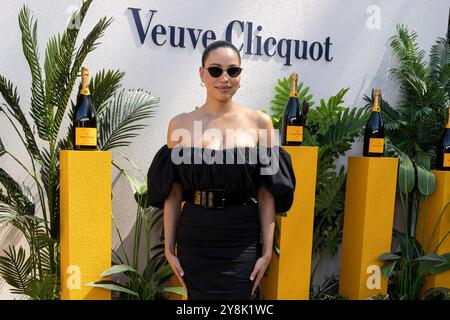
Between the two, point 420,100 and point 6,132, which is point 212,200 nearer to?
point 6,132

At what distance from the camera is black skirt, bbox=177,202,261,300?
1.73m

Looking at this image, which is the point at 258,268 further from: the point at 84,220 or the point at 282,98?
the point at 282,98

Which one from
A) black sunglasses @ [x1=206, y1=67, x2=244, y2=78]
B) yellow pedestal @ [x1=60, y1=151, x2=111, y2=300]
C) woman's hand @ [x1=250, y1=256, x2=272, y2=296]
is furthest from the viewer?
yellow pedestal @ [x1=60, y1=151, x2=111, y2=300]

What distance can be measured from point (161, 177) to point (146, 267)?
1.36 metres

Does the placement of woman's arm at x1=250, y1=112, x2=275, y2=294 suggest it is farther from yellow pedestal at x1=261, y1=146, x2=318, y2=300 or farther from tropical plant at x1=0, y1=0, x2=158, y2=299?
tropical plant at x1=0, y1=0, x2=158, y2=299

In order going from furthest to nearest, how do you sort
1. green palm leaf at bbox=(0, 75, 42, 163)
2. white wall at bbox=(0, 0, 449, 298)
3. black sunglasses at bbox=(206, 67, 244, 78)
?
white wall at bbox=(0, 0, 449, 298) → green palm leaf at bbox=(0, 75, 42, 163) → black sunglasses at bbox=(206, 67, 244, 78)

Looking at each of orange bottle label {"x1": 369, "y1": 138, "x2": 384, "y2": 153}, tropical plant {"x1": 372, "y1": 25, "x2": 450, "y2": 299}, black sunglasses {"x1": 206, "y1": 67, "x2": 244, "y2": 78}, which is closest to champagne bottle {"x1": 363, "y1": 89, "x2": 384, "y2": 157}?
orange bottle label {"x1": 369, "y1": 138, "x2": 384, "y2": 153}

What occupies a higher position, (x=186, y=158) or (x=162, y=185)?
(x=186, y=158)

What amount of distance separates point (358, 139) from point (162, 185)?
8.10 ft

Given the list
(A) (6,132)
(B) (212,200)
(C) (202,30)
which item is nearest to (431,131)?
(C) (202,30)

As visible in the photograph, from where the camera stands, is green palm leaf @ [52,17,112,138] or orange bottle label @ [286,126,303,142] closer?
green palm leaf @ [52,17,112,138]

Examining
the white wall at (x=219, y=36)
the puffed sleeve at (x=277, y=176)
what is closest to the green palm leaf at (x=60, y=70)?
the white wall at (x=219, y=36)

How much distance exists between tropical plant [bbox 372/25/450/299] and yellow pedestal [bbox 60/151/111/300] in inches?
83.6

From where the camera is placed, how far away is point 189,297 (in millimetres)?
1822
